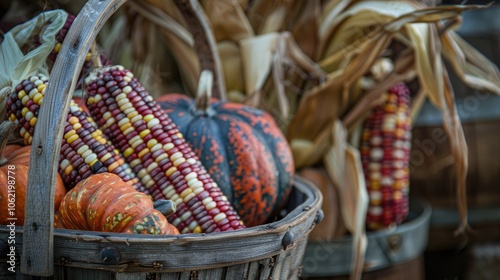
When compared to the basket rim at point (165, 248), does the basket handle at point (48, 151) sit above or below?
above

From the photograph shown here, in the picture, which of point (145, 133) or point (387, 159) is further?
point (387, 159)

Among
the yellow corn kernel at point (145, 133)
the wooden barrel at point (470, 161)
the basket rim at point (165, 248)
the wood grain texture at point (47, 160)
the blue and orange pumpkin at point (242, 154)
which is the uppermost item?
the wood grain texture at point (47, 160)

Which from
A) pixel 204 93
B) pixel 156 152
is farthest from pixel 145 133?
pixel 204 93

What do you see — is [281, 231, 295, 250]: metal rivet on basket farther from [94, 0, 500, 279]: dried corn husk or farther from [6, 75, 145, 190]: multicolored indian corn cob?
[94, 0, 500, 279]: dried corn husk

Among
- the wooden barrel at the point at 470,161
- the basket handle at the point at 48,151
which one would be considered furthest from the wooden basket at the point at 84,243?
the wooden barrel at the point at 470,161

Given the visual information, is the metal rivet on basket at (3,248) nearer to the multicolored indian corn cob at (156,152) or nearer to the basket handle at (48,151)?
the basket handle at (48,151)

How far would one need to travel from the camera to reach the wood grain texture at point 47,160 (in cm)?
61

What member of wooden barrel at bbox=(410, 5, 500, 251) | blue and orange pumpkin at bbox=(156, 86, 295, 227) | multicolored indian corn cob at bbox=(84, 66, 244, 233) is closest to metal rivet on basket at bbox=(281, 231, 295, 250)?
Result: multicolored indian corn cob at bbox=(84, 66, 244, 233)

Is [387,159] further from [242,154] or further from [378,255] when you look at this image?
[242,154]

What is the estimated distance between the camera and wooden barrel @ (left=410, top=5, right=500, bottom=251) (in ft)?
5.08

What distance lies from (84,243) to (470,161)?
4.14ft

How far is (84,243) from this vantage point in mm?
618

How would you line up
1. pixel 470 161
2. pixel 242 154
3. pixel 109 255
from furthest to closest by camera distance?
pixel 470 161
pixel 242 154
pixel 109 255

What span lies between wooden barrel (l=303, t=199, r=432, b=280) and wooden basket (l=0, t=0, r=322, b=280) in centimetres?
47
